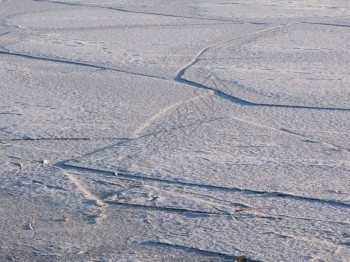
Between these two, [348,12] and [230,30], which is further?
[348,12]

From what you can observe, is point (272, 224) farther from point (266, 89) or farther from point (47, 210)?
point (266, 89)

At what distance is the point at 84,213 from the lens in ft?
7.95

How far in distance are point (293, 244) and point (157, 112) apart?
150cm

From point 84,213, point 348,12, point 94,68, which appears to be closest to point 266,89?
point 94,68

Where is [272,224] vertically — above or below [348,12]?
below

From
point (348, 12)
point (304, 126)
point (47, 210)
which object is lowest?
point (47, 210)

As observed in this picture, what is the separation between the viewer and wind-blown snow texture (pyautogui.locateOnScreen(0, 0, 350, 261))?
2240 millimetres

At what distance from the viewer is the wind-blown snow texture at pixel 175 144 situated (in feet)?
7.35

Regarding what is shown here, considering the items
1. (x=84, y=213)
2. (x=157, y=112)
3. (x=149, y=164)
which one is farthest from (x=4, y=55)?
(x=84, y=213)

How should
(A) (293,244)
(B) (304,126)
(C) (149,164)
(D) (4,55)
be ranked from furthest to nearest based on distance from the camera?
(D) (4,55) < (B) (304,126) < (C) (149,164) < (A) (293,244)

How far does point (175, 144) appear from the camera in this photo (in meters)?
3.08

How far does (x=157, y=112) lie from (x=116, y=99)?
1.18 feet

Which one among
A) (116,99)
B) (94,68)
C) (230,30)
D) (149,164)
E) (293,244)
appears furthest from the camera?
(230,30)

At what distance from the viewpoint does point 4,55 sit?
4.81 meters
